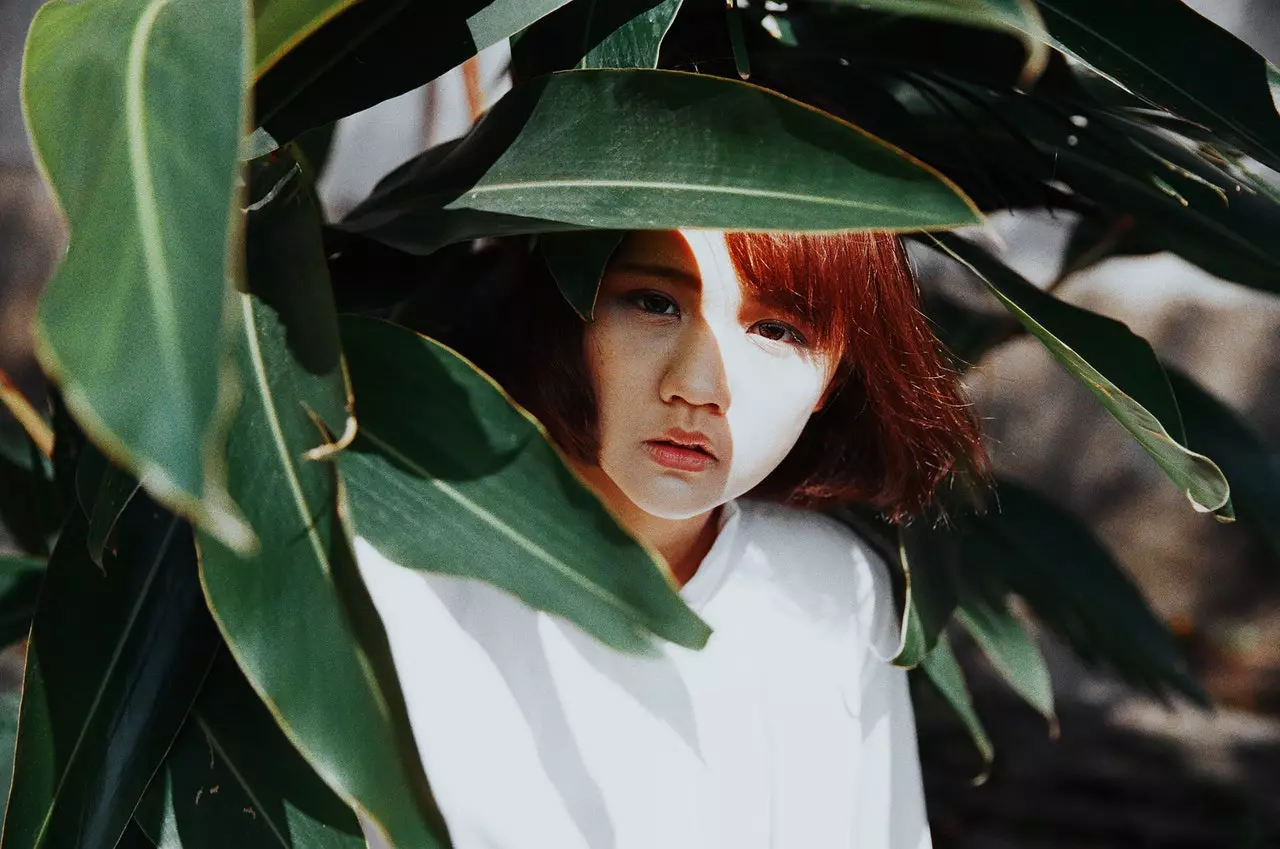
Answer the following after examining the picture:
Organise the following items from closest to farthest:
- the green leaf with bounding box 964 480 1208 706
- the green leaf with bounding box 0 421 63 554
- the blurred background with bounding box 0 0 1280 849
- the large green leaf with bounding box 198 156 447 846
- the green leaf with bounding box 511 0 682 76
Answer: the large green leaf with bounding box 198 156 447 846, the green leaf with bounding box 511 0 682 76, the green leaf with bounding box 0 421 63 554, the green leaf with bounding box 964 480 1208 706, the blurred background with bounding box 0 0 1280 849

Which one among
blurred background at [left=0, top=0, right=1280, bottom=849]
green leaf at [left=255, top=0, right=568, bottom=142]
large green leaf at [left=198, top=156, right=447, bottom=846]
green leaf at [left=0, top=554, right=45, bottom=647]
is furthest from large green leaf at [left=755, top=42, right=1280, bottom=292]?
blurred background at [left=0, top=0, right=1280, bottom=849]

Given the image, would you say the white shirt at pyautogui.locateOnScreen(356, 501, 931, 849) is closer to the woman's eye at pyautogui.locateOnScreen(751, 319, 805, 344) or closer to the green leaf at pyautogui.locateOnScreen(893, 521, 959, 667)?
the green leaf at pyautogui.locateOnScreen(893, 521, 959, 667)

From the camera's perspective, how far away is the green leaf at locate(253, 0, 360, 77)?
375 mm

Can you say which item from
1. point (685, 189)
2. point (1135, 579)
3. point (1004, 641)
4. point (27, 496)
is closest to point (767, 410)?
point (685, 189)

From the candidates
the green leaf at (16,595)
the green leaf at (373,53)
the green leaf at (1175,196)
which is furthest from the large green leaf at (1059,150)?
the green leaf at (16,595)

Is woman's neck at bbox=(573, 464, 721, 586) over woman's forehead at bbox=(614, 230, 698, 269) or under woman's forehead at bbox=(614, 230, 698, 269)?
under

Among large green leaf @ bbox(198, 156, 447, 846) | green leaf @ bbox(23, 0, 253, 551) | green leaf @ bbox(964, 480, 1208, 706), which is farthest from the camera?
green leaf @ bbox(964, 480, 1208, 706)

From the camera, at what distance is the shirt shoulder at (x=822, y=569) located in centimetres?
62

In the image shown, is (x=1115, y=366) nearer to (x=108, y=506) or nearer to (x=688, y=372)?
(x=688, y=372)

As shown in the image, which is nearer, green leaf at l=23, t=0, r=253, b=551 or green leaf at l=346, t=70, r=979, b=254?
green leaf at l=23, t=0, r=253, b=551

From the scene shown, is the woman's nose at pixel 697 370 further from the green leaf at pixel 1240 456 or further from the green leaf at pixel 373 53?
the green leaf at pixel 1240 456

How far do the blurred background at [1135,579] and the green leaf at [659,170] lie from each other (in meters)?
0.88

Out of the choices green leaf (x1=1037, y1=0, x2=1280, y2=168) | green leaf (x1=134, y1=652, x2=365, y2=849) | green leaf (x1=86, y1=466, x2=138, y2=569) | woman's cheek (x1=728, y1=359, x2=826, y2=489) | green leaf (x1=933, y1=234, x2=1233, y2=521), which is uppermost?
green leaf (x1=1037, y1=0, x2=1280, y2=168)

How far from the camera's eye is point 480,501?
0.41m
